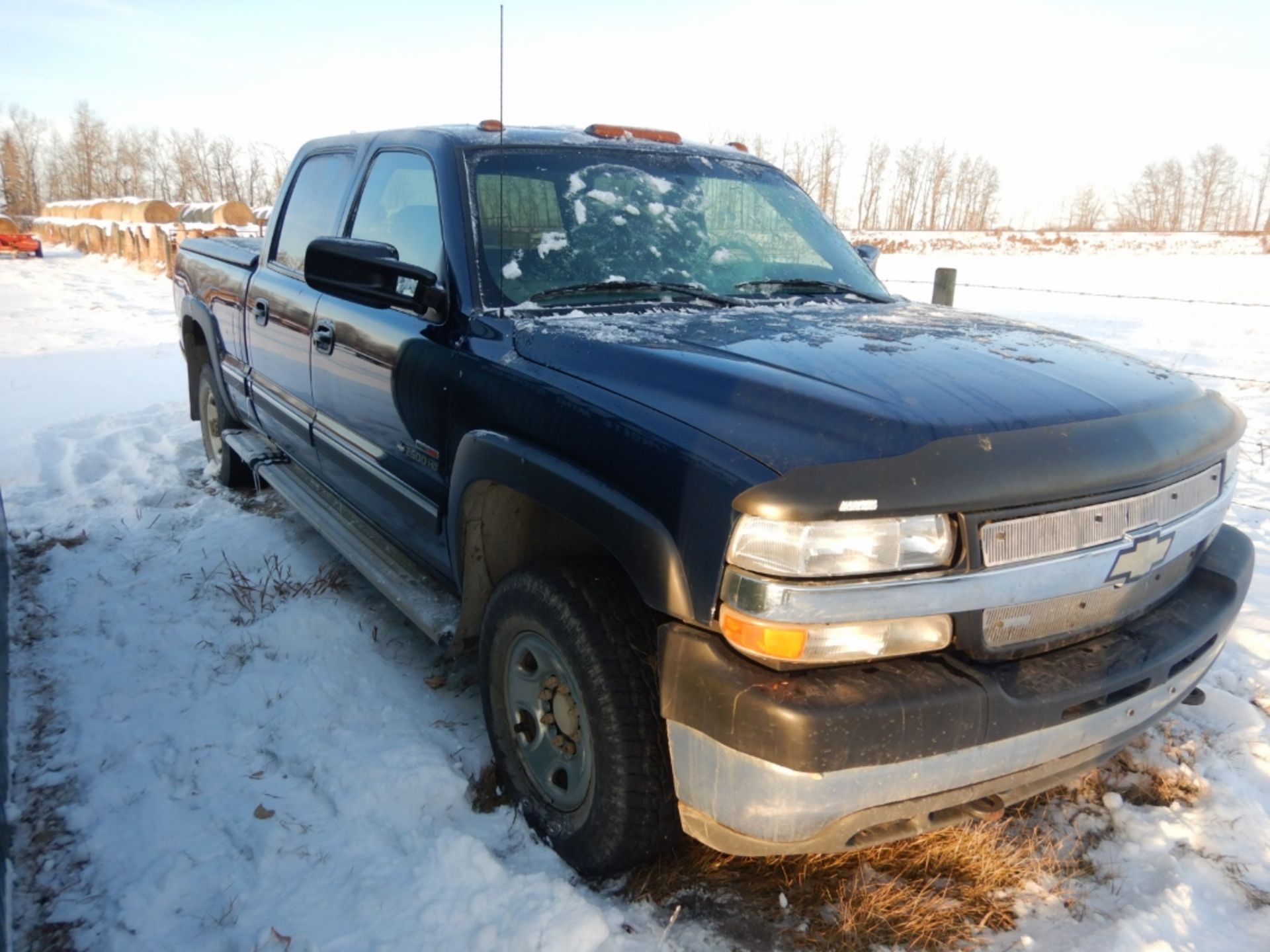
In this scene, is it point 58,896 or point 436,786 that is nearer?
point 58,896

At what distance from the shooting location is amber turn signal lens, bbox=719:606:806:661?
170cm

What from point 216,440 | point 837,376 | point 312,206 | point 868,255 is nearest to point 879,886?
point 837,376

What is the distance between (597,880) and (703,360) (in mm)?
1334

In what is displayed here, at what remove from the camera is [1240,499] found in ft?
16.9

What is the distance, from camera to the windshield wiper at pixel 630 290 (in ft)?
8.83

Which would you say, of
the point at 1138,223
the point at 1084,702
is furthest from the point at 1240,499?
the point at 1138,223

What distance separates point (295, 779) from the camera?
8.87ft

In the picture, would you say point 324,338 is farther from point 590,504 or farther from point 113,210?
point 113,210

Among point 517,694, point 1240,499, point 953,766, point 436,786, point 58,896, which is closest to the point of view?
point 953,766

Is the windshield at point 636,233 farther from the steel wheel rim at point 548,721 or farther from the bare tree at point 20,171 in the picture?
the bare tree at point 20,171

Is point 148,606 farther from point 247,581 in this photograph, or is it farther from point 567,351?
point 567,351

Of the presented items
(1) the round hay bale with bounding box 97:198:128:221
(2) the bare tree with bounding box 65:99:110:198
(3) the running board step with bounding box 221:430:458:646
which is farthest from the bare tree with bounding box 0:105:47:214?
(3) the running board step with bounding box 221:430:458:646

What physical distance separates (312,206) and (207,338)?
156cm

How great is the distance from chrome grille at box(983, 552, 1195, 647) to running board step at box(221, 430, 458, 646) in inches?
62.0
